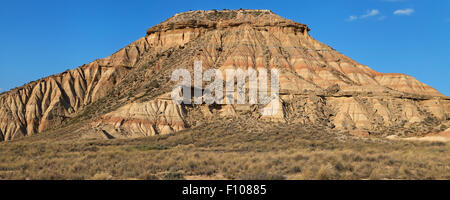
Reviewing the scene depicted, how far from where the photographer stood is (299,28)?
6694 centimetres

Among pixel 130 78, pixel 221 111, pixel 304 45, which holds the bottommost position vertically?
pixel 221 111

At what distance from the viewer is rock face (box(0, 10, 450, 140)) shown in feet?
148

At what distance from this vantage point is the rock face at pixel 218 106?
45156mm

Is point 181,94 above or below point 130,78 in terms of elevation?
below

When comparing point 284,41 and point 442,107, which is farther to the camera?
point 284,41

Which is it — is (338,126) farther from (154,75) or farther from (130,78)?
(130,78)

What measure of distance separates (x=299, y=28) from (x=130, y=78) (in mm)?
30403

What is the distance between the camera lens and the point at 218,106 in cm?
4772

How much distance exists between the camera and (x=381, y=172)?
1661cm
